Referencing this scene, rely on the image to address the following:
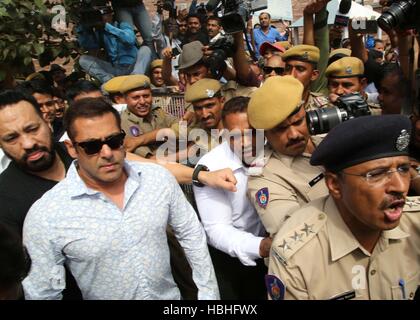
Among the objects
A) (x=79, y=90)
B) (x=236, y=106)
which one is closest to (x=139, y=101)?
(x=79, y=90)

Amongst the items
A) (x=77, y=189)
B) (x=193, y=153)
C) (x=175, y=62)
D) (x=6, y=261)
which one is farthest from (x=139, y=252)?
(x=175, y=62)

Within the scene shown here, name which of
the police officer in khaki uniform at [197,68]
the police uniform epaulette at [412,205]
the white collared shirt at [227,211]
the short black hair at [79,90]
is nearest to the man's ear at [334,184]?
the police uniform epaulette at [412,205]

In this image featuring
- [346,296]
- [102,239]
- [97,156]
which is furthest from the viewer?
[97,156]

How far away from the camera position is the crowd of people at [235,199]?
4.84 ft

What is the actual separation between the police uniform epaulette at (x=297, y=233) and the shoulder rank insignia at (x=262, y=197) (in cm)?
34

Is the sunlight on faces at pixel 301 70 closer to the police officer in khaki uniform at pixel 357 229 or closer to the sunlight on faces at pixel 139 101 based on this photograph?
the sunlight on faces at pixel 139 101

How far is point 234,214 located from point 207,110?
46.6 inches

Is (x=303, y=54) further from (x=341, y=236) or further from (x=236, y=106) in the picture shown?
(x=341, y=236)

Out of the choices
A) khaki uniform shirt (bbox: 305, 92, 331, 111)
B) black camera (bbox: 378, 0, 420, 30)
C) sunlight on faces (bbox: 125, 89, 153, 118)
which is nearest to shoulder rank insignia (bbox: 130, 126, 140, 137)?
sunlight on faces (bbox: 125, 89, 153, 118)

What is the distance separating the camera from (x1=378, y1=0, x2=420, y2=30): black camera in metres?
2.67

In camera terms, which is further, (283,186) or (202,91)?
(202,91)

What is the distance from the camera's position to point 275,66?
356cm

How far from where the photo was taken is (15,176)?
2.18 metres

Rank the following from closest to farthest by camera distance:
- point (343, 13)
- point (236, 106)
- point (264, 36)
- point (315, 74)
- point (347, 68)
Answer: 1. point (236, 106)
2. point (347, 68)
3. point (315, 74)
4. point (343, 13)
5. point (264, 36)
